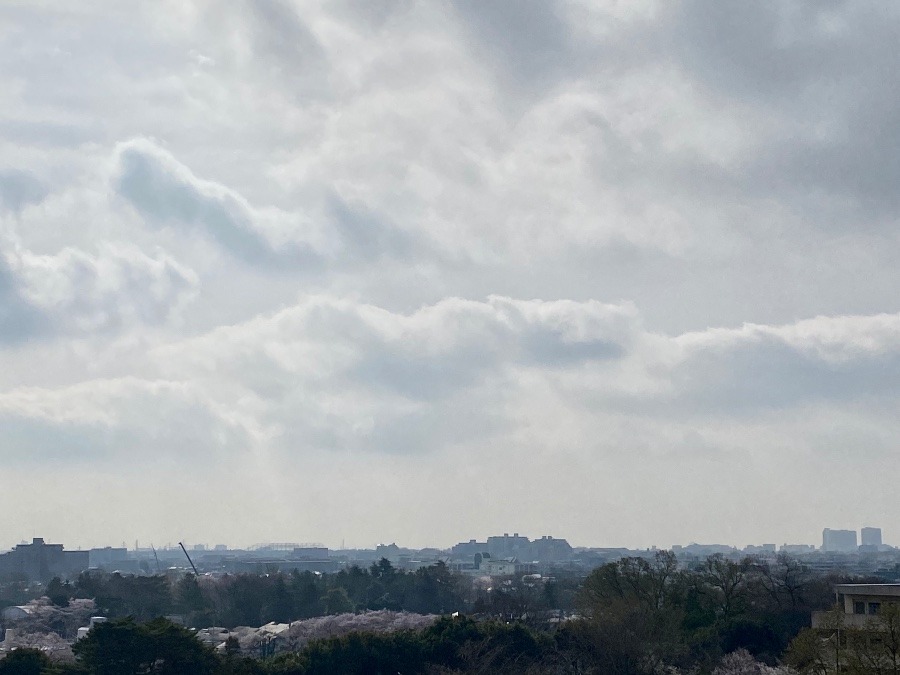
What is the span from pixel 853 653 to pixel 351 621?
50581mm

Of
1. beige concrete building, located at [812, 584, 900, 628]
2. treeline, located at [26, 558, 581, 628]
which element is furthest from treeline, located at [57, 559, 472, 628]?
beige concrete building, located at [812, 584, 900, 628]

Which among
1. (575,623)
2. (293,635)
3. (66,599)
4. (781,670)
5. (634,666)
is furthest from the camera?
(66,599)

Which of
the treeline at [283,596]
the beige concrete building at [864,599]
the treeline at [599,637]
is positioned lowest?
the treeline at [283,596]

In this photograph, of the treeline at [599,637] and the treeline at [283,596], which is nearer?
the treeline at [599,637]

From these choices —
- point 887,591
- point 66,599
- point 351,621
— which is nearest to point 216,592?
point 66,599

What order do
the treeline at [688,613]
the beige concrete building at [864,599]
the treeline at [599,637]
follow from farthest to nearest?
the treeline at [688,613] < the treeline at [599,637] < the beige concrete building at [864,599]

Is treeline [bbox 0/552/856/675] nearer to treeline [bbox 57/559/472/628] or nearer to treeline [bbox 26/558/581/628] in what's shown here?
treeline [bbox 26/558/581/628]

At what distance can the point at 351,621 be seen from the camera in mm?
79375

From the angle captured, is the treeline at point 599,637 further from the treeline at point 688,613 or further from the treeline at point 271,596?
the treeline at point 271,596

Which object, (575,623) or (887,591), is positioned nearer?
(887,591)

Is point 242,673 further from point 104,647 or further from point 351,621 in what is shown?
point 351,621

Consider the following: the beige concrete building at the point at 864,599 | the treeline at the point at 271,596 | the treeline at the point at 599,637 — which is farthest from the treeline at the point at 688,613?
the treeline at the point at 271,596

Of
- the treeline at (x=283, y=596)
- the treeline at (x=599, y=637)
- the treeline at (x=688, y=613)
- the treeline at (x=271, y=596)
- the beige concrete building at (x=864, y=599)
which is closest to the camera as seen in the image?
the beige concrete building at (x=864, y=599)

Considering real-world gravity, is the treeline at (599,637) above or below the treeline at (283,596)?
above
